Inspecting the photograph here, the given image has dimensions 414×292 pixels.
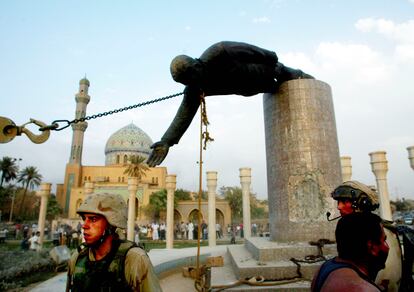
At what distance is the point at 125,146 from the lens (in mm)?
50750

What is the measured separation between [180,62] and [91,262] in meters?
2.31

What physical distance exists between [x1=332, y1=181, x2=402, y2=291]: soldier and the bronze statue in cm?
210

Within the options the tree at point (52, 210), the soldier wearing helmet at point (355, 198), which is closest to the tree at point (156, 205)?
the tree at point (52, 210)

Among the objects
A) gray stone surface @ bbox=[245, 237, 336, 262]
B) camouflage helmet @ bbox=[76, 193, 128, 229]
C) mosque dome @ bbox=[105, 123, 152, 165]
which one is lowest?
gray stone surface @ bbox=[245, 237, 336, 262]

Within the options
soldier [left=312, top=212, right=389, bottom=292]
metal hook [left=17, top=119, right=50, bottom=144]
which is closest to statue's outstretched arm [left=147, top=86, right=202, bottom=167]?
metal hook [left=17, top=119, right=50, bottom=144]

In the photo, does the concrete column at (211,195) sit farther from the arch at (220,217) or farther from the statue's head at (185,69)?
the arch at (220,217)

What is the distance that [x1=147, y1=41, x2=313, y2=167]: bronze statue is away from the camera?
11.7 feet

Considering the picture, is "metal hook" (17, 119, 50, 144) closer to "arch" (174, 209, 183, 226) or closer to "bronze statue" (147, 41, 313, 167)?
"bronze statue" (147, 41, 313, 167)

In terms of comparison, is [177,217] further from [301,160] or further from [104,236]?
[104,236]

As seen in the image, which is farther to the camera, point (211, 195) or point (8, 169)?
point (8, 169)

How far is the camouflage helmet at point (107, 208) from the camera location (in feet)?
6.75

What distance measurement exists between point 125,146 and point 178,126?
48587 millimetres

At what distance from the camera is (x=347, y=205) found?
2625 mm

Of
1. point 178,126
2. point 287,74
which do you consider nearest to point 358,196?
point 178,126
